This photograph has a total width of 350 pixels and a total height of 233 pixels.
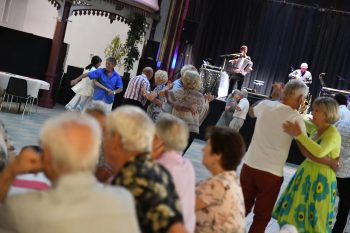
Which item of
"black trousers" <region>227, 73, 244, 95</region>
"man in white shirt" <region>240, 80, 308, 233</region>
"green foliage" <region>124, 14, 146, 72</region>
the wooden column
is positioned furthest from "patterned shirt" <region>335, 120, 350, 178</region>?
"black trousers" <region>227, 73, 244, 95</region>

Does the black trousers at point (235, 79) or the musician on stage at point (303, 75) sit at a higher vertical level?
the musician on stage at point (303, 75)

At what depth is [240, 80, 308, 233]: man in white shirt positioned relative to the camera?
4.07 metres

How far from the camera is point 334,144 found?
4012mm

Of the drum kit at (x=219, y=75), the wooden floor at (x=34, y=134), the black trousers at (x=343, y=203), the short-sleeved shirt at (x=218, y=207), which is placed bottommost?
the wooden floor at (x=34, y=134)

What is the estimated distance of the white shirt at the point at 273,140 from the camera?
161 inches

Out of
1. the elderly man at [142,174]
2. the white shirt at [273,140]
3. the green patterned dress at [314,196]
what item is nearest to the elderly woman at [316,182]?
the green patterned dress at [314,196]

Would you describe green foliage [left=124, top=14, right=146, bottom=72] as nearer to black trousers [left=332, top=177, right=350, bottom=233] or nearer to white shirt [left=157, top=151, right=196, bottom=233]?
black trousers [left=332, top=177, right=350, bottom=233]

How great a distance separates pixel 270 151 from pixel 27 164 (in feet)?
8.08

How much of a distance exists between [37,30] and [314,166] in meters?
11.3

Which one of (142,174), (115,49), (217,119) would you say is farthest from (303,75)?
(142,174)

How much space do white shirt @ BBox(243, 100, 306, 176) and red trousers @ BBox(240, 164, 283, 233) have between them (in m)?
0.05

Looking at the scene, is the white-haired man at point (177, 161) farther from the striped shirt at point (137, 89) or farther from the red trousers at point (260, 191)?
the striped shirt at point (137, 89)

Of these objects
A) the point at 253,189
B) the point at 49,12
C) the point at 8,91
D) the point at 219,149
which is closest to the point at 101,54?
the point at 49,12

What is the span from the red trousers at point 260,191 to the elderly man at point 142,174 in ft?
7.03
